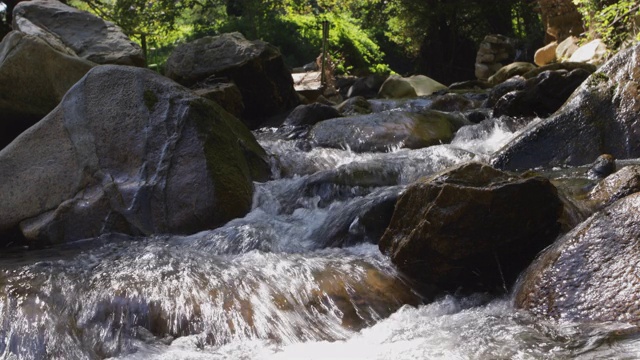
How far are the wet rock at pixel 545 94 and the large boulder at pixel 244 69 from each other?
4096 mm

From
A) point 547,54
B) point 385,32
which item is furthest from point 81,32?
point 385,32

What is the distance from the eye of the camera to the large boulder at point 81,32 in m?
9.54

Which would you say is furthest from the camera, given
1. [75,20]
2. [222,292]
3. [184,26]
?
[184,26]

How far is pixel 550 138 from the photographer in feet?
22.1

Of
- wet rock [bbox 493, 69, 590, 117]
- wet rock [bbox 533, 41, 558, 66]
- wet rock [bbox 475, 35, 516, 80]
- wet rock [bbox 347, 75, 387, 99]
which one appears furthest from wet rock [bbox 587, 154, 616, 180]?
wet rock [bbox 475, 35, 516, 80]

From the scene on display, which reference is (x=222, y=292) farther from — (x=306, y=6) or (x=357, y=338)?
(x=306, y=6)

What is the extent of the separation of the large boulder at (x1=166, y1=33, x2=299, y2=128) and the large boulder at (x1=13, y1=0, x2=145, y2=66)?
1377mm

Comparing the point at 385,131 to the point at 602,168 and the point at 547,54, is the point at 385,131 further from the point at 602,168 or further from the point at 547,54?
the point at 547,54

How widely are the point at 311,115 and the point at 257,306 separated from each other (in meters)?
6.81

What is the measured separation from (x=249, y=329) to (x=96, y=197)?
260cm

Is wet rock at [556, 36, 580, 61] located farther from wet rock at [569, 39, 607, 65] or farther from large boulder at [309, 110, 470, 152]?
large boulder at [309, 110, 470, 152]

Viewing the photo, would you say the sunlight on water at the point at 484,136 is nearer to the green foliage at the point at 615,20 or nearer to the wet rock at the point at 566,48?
the green foliage at the point at 615,20

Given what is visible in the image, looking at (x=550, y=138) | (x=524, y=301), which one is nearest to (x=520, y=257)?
(x=524, y=301)

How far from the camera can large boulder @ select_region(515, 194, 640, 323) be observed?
3369 millimetres
